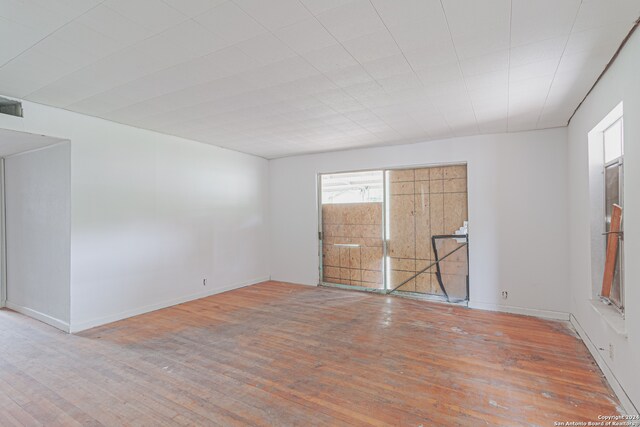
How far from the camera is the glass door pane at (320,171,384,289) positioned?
580 centimetres

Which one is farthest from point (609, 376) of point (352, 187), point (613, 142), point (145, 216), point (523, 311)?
point (145, 216)

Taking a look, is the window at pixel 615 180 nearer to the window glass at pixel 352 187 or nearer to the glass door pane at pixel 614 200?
the glass door pane at pixel 614 200

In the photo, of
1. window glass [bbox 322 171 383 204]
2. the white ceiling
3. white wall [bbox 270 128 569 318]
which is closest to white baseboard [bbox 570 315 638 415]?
white wall [bbox 270 128 569 318]

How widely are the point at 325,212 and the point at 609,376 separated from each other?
15.2 ft

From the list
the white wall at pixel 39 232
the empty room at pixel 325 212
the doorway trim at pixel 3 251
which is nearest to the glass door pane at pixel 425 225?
the empty room at pixel 325 212

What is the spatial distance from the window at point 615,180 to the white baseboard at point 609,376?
52cm

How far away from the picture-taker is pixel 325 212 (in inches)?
250

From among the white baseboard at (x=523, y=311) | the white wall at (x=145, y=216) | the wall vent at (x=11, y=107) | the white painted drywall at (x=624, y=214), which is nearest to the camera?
the white painted drywall at (x=624, y=214)

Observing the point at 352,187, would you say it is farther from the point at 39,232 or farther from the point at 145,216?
the point at 39,232

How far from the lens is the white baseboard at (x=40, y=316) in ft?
12.5

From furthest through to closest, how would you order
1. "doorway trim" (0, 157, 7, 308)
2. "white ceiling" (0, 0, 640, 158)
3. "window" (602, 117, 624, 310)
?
"doorway trim" (0, 157, 7, 308), "window" (602, 117, 624, 310), "white ceiling" (0, 0, 640, 158)

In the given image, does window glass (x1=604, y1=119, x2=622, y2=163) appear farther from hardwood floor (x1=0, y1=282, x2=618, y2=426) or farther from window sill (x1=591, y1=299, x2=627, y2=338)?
hardwood floor (x1=0, y1=282, x2=618, y2=426)

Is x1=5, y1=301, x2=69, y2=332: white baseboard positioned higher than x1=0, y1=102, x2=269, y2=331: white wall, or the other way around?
x1=0, y1=102, x2=269, y2=331: white wall

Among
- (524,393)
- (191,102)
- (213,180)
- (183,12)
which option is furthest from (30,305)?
(524,393)
